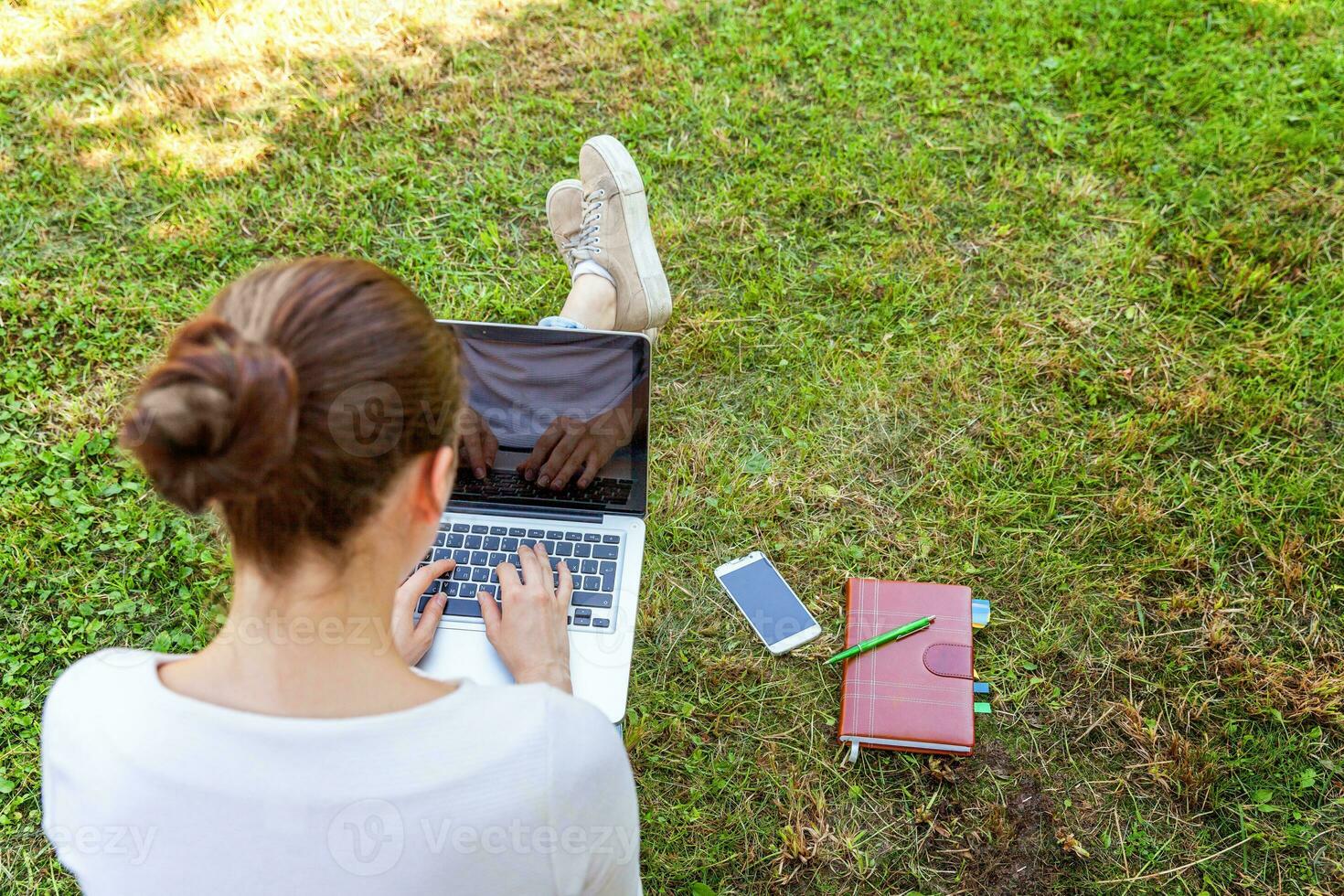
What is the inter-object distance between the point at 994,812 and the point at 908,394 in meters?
1.32

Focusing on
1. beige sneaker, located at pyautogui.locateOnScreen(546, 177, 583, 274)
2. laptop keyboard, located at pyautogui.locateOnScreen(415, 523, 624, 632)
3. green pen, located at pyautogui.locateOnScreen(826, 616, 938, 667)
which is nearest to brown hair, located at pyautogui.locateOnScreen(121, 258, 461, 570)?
laptop keyboard, located at pyautogui.locateOnScreen(415, 523, 624, 632)

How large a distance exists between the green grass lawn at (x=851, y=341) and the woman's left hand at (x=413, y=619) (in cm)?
74

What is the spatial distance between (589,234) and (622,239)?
0.16 meters

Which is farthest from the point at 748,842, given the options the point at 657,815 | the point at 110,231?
the point at 110,231

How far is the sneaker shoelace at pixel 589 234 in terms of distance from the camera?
3.07 meters

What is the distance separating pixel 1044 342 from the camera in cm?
307

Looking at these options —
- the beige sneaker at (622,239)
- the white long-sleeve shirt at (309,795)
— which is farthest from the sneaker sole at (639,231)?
the white long-sleeve shirt at (309,795)

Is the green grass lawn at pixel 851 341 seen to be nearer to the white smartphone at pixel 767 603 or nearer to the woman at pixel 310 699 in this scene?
the white smartphone at pixel 767 603

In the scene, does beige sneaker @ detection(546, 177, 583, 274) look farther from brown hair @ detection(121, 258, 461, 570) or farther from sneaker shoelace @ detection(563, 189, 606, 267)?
brown hair @ detection(121, 258, 461, 570)

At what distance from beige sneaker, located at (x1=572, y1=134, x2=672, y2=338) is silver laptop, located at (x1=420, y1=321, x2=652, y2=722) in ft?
2.84

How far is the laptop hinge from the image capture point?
7.30 feet

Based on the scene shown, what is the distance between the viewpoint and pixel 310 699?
3.75 feet

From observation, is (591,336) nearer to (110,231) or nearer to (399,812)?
(399,812)

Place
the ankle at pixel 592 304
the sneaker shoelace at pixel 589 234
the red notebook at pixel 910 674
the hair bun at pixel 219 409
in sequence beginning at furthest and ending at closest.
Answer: the sneaker shoelace at pixel 589 234, the ankle at pixel 592 304, the red notebook at pixel 910 674, the hair bun at pixel 219 409
